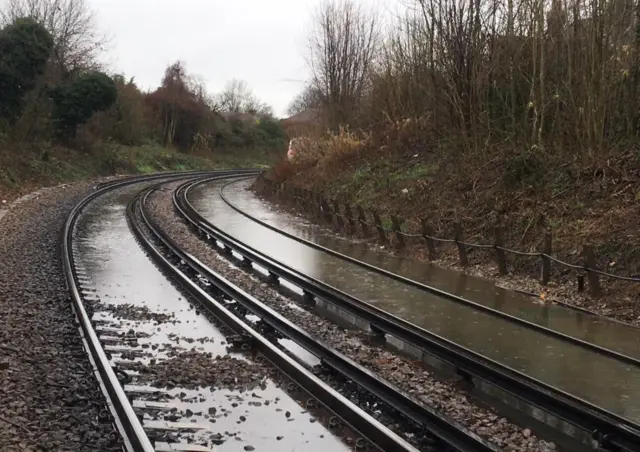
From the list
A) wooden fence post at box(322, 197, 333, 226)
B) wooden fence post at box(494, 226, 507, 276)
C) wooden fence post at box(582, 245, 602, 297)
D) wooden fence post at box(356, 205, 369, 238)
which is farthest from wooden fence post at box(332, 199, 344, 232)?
wooden fence post at box(582, 245, 602, 297)

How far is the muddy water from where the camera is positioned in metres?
6.12

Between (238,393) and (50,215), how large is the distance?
1738 centimetres

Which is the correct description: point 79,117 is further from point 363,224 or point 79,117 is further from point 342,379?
point 342,379

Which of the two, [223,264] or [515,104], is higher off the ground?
[515,104]

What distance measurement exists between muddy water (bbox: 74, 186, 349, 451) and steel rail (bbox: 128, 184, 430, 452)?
242 millimetres

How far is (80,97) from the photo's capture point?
137ft

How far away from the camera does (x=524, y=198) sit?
639 inches

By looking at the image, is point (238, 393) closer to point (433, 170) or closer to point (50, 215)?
point (433, 170)

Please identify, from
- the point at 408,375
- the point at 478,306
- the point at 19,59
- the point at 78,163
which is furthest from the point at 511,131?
the point at 78,163

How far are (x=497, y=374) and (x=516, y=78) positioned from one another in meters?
14.4

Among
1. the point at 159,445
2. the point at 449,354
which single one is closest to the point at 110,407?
the point at 159,445

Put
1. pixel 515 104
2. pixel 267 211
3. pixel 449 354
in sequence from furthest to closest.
A: pixel 267 211 < pixel 515 104 < pixel 449 354

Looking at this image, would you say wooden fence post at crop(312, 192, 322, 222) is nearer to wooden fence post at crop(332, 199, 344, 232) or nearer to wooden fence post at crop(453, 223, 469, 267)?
wooden fence post at crop(332, 199, 344, 232)

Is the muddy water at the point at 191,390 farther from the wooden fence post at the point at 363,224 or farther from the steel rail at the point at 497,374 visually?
the wooden fence post at the point at 363,224
